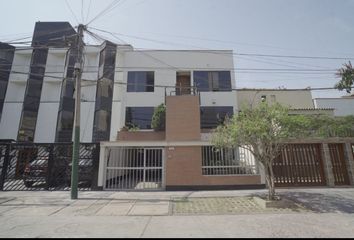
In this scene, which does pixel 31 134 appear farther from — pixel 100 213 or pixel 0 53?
pixel 100 213

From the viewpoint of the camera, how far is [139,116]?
19.9 meters

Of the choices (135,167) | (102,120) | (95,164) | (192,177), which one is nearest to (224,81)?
(192,177)

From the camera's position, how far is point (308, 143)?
1176cm

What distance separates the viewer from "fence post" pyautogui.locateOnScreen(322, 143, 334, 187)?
1128 centimetres

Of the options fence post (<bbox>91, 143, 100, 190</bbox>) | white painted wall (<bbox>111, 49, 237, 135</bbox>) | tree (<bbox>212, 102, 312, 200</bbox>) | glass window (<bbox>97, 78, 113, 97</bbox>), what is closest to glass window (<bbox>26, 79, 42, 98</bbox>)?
glass window (<bbox>97, 78, 113, 97</bbox>)

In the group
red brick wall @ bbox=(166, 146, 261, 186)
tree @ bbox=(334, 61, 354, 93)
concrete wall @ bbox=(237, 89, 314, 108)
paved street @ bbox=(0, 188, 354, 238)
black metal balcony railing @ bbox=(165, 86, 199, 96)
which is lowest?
paved street @ bbox=(0, 188, 354, 238)

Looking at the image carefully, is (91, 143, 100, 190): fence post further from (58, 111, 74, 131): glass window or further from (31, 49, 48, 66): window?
(31, 49, 48, 66): window

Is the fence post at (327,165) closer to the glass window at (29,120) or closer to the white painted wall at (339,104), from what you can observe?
the white painted wall at (339,104)

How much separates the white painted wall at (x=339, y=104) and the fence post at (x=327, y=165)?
41.4ft

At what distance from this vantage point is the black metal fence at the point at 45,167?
11633 millimetres

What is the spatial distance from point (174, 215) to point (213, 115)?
1364 centimetres

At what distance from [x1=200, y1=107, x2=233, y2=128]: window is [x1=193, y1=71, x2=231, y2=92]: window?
1852 mm

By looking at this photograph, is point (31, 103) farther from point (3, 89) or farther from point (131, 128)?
point (131, 128)

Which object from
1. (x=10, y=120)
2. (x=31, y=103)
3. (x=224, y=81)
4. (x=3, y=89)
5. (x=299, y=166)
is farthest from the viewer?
(x=3, y=89)
